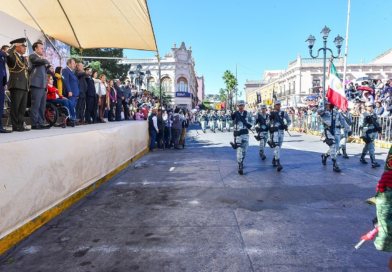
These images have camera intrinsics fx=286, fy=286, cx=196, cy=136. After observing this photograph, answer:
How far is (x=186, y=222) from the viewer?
4195mm

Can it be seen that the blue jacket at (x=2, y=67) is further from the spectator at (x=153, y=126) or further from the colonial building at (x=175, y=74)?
the colonial building at (x=175, y=74)

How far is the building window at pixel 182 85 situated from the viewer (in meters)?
57.4

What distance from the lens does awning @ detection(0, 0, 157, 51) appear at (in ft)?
26.3

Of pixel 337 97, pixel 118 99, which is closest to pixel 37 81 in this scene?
pixel 118 99

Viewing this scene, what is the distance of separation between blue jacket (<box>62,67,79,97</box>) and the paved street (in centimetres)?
292

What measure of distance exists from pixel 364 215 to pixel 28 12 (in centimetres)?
979

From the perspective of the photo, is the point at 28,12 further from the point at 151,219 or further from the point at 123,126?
the point at 151,219

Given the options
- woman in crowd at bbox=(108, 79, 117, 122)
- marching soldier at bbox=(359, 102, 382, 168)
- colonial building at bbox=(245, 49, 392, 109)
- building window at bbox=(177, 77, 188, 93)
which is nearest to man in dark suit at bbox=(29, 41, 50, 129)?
woman in crowd at bbox=(108, 79, 117, 122)

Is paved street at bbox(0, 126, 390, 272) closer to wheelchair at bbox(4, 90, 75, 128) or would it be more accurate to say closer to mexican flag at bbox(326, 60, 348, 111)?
wheelchair at bbox(4, 90, 75, 128)

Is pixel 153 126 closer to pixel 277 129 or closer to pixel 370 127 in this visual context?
pixel 277 129

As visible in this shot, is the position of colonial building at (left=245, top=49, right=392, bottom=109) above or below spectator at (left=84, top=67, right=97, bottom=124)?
above

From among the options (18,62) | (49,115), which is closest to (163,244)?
(18,62)

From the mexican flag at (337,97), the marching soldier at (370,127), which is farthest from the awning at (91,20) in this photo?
the marching soldier at (370,127)

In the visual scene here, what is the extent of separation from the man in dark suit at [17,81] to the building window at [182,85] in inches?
2050
